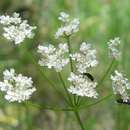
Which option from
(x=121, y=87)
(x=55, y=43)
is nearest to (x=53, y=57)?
(x=121, y=87)

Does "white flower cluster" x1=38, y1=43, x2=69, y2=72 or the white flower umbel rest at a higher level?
"white flower cluster" x1=38, y1=43, x2=69, y2=72

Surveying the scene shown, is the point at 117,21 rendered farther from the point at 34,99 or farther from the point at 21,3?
the point at 21,3

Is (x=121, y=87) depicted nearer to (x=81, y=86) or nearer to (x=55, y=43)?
(x=81, y=86)

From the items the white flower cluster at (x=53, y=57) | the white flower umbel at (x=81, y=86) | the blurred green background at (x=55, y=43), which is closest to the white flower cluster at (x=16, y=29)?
the white flower cluster at (x=53, y=57)

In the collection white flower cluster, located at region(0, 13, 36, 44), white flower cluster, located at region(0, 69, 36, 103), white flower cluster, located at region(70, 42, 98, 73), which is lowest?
white flower cluster, located at region(0, 69, 36, 103)

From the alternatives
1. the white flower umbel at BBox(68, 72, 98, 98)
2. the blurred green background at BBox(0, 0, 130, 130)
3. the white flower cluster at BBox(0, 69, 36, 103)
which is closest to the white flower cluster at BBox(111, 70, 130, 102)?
the white flower umbel at BBox(68, 72, 98, 98)

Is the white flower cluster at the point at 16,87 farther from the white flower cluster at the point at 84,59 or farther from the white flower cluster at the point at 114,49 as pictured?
the white flower cluster at the point at 114,49

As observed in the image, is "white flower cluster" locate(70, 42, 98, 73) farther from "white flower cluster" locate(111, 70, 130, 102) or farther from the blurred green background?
the blurred green background
